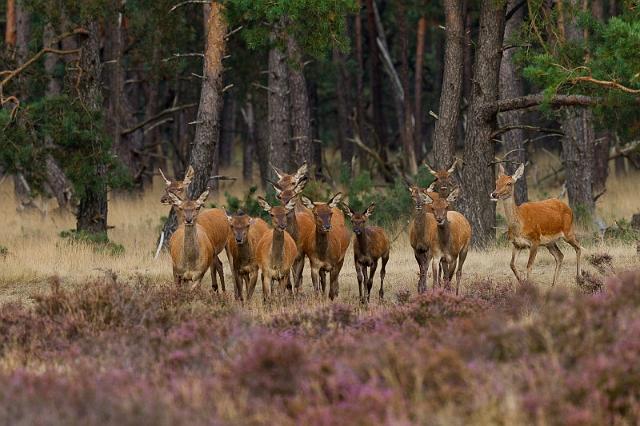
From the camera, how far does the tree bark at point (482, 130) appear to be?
2127 cm

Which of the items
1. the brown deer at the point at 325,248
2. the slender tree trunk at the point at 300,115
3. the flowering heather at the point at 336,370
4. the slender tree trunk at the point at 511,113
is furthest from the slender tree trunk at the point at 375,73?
the flowering heather at the point at 336,370

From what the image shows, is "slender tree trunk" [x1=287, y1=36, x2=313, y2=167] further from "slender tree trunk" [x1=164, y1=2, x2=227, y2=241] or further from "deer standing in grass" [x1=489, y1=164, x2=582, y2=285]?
"deer standing in grass" [x1=489, y1=164, x2=582, y2=285]

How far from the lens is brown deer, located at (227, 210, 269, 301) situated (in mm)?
15844

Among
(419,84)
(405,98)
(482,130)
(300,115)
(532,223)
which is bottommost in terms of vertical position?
(532,223)

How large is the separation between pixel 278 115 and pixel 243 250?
11.6 meters

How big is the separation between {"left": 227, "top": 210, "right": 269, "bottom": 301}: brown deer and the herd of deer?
1 centimetres

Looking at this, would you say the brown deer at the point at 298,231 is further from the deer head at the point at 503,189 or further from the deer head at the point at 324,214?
the deer head at the point at 503,189

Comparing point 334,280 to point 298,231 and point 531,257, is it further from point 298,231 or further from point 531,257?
point 531,257

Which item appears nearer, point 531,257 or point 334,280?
point 334,280

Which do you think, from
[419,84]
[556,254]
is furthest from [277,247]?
[419,84]

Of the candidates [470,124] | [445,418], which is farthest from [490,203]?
[445,418]

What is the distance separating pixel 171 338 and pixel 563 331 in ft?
12.1

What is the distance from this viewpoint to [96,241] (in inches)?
871

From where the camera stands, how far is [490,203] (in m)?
22.2
